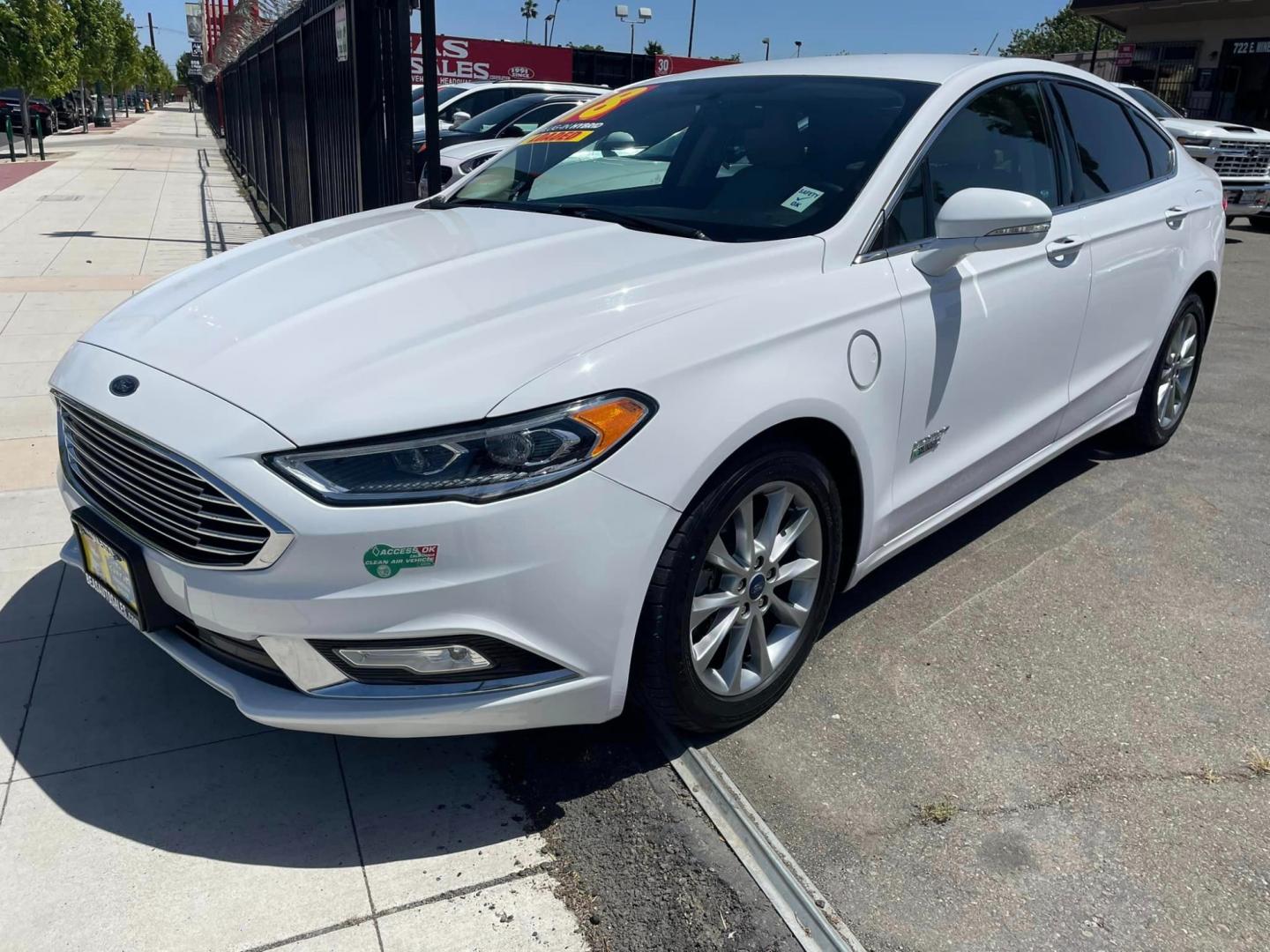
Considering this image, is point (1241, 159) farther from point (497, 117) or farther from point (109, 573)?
point (109, 573)

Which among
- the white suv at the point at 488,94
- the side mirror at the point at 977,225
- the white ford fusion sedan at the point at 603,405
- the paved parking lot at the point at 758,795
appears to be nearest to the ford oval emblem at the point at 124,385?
the white ford fusion sedan at the point at 603,405

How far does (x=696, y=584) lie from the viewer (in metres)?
2.40

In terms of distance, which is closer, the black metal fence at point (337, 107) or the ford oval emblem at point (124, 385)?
the ford oval emblem at point (124, 385)

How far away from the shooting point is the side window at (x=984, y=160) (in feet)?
9.81

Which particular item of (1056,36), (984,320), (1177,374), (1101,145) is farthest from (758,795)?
(1056,36)

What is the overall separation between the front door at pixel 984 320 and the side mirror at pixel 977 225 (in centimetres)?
6

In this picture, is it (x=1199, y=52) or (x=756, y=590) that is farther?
(x=1199, y=52)

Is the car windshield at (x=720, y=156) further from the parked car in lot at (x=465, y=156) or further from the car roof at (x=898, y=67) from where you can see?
the parked car in lot at (x=465, y=156)

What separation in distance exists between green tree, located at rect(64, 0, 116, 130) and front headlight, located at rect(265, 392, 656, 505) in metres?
41.7

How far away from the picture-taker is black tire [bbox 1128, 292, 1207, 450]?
4.55 m

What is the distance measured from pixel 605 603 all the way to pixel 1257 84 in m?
31.9

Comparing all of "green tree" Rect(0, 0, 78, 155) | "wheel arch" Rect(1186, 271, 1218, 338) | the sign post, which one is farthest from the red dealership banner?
"wheel arch" Rect(1186, 271, 1218, 338)

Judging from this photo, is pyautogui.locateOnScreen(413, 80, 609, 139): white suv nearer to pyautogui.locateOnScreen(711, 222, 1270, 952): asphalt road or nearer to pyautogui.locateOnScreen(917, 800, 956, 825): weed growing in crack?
pyautogui.locateOnScreen(711, 222, 1270, 952): asphalt road

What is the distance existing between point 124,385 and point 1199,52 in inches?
1330
